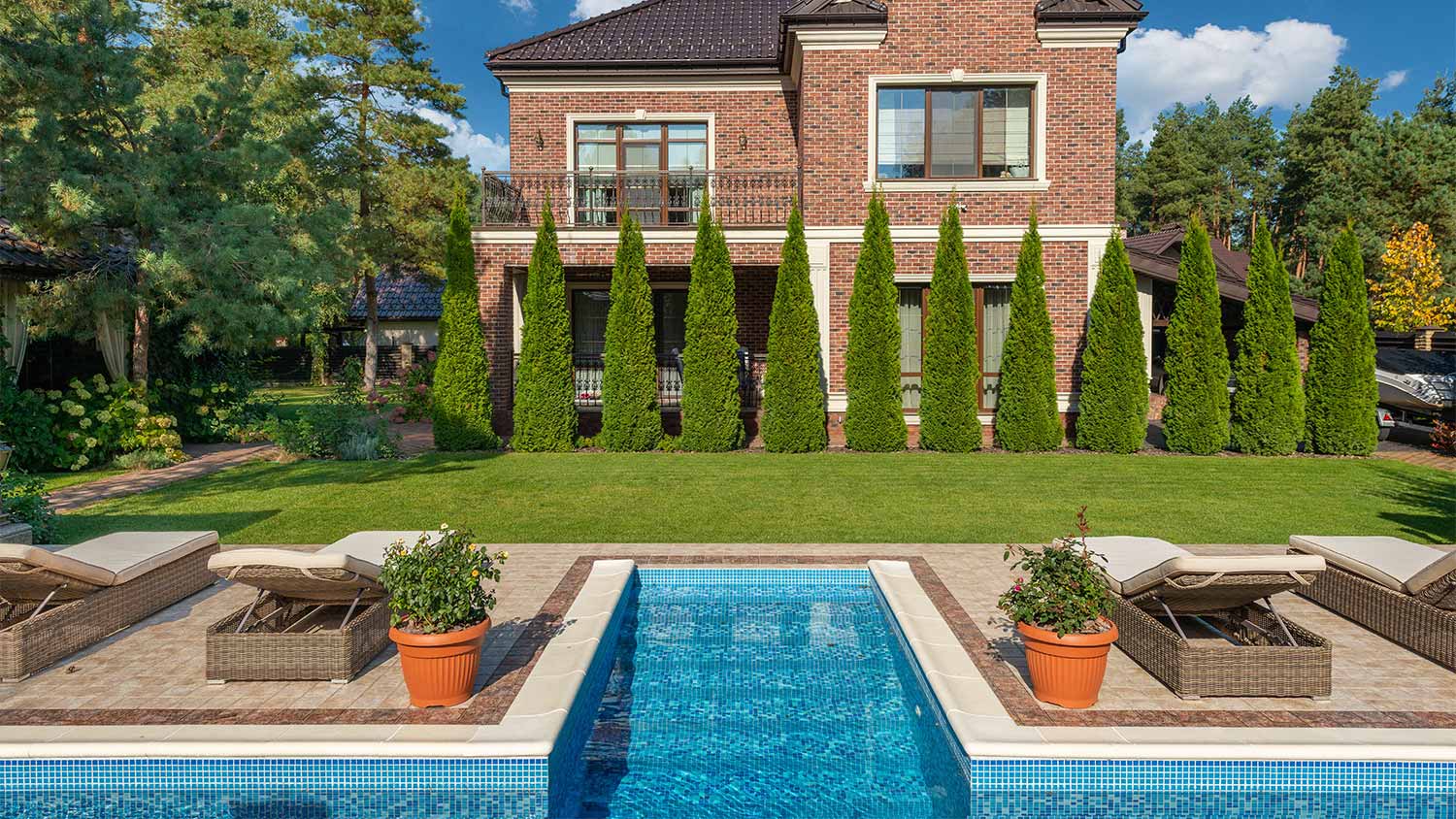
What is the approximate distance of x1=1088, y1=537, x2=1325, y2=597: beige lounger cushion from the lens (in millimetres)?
4785

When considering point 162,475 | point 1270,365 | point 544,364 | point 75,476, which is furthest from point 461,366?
point 1270,365

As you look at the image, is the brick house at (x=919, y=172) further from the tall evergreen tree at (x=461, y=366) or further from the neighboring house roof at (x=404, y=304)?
the neighboring house roof at (x=404, y=304)

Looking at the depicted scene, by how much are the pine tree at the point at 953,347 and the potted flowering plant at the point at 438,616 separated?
11100mm

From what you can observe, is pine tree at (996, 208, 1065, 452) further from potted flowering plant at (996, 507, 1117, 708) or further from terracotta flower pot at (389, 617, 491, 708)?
terracotta flower pot at (389, 617, 491, 708)

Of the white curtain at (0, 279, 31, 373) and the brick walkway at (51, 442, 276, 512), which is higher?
the white curtain at (0, 279, 31, 373)

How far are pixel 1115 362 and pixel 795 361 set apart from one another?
529 centimetres

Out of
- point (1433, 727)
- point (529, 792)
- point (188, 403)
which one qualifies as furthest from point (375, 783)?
point (188, 403)

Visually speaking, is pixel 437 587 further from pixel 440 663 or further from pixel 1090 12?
pixel 1090 12

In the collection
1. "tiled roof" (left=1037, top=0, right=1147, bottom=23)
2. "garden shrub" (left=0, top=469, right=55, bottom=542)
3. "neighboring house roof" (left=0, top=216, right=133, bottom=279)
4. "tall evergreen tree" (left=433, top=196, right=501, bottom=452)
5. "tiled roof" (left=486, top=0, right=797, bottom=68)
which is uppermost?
"tiled roof" (left=486, top=0, right=797, bottom=68)

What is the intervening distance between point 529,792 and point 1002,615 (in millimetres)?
3657

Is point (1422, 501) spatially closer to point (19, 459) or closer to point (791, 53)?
point (791, 53)

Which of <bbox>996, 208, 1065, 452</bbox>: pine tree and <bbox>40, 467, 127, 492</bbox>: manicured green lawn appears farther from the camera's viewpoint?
<bbox>996, 208, 1065, 452</bbox>: pine tree

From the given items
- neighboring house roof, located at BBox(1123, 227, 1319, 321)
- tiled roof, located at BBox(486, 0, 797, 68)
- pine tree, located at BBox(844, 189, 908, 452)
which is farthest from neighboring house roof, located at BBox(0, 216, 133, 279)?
neighboring house roof, located at BBox(1123, 227, 1319, 321)

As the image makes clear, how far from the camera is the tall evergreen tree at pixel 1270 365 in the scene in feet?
46.6
